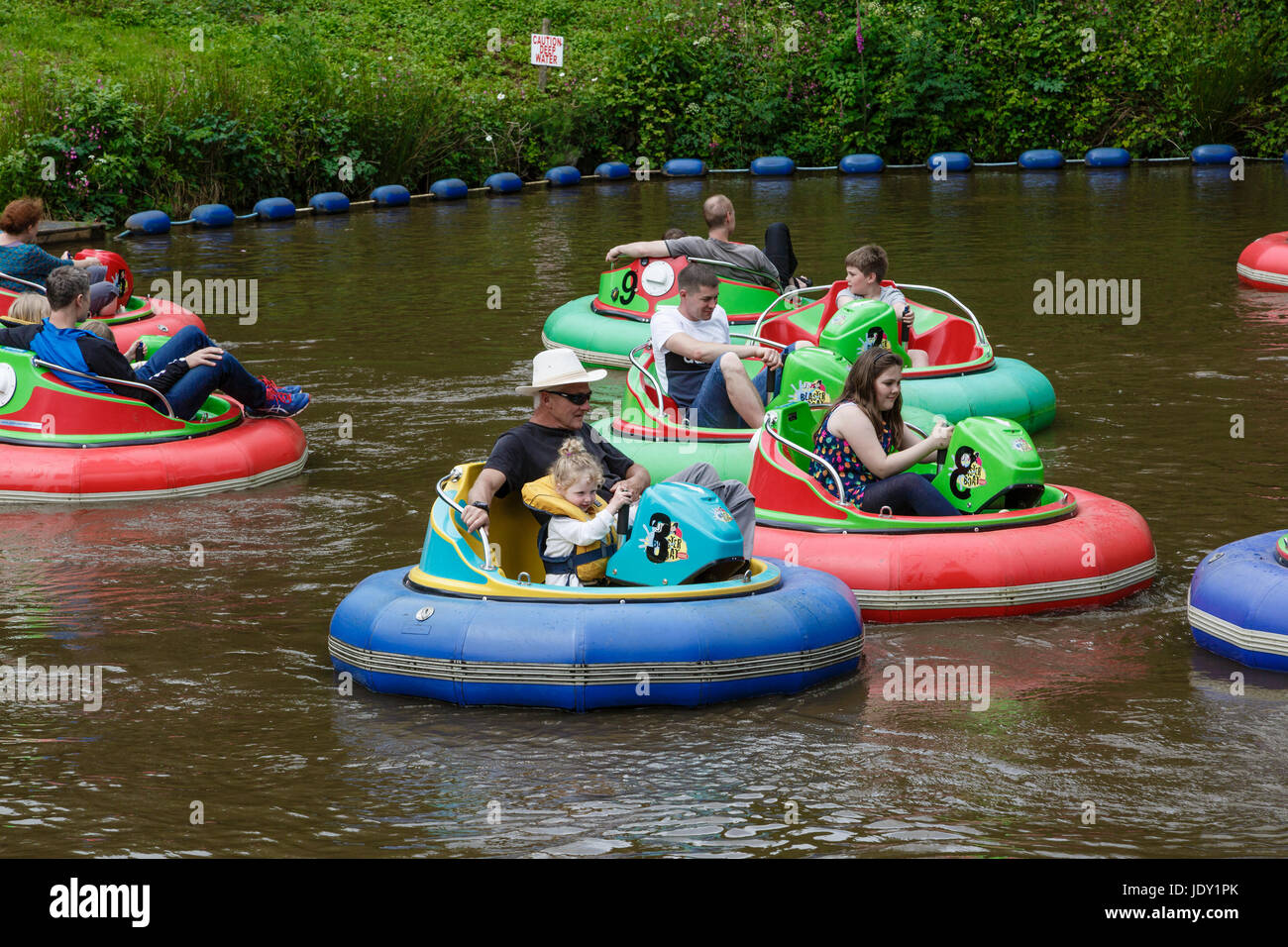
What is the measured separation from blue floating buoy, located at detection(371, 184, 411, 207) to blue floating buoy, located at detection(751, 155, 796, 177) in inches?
260

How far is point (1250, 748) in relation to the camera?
6.18 metres

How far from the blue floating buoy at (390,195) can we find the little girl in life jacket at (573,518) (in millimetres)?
19661

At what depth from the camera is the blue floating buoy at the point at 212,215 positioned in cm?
2358

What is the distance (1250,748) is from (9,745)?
4854mm

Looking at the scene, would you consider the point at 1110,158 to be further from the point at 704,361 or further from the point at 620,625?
the point at 620,625

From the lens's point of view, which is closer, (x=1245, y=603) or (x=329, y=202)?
(x=1245, y=603)

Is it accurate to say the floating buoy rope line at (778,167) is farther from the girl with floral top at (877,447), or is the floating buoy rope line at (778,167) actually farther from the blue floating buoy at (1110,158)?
the girl with floral top at (877,447)

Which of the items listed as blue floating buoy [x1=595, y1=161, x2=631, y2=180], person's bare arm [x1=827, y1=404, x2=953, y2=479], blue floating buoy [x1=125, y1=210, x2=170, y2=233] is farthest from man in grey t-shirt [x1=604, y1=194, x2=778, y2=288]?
blue floating buoy [x1=595, y1=161, x2=631, y2=180]

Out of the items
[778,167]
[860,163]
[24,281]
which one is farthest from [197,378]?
[860,163]

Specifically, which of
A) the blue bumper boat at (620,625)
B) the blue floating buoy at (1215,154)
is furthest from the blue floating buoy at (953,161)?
the blue bumper boat at (620,625)

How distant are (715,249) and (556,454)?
21.1 feet

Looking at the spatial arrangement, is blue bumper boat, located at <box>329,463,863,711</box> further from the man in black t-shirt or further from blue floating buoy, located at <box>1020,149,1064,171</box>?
blue floating buoy, located at <box>1020,149,1064,171</box>

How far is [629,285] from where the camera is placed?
48.3 feet

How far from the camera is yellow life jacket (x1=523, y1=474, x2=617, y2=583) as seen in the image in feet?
23.4
